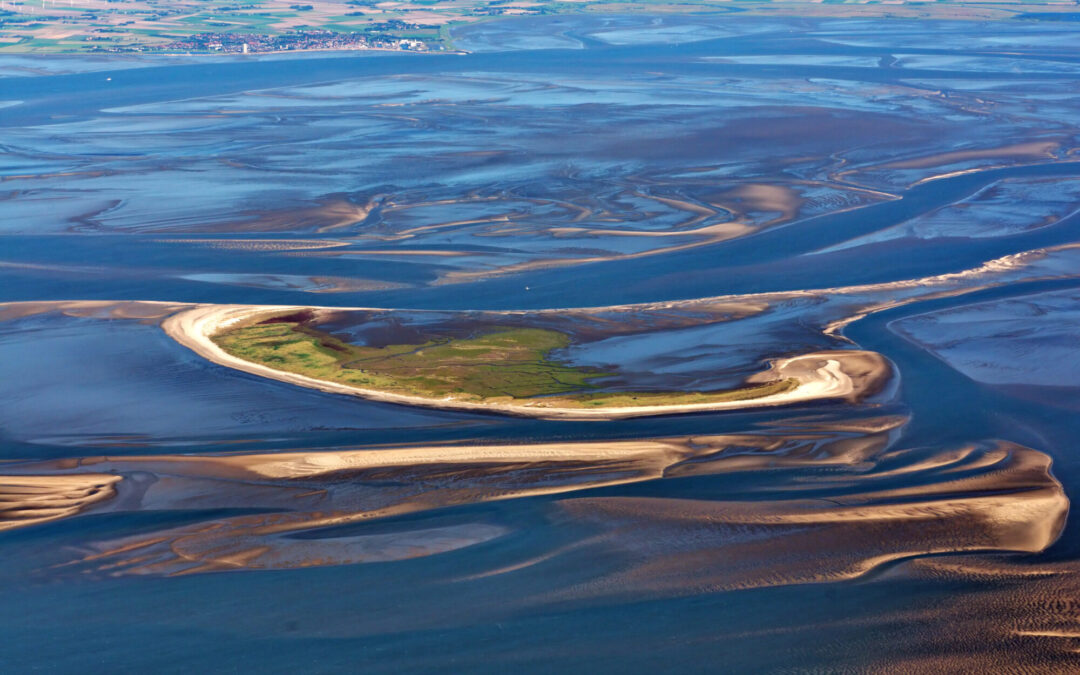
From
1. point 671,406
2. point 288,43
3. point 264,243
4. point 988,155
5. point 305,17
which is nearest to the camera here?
point 671,406

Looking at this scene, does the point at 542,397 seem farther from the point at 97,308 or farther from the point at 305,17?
the point at 305,17

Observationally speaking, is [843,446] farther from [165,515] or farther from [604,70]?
[604,70]

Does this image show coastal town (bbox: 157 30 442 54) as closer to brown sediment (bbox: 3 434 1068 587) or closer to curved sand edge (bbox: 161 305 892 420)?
curved sand edge (bbox: 161 305 892 420)

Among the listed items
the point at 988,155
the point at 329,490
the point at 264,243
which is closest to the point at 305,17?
the point at 988,155

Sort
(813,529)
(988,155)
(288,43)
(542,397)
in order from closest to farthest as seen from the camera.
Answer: (813,529) < (542,397) < (988,155) < (288,43)

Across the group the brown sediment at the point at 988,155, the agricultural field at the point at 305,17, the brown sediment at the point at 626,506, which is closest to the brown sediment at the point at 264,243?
the brown sediment at the point at 626,506

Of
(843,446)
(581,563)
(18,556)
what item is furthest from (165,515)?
(843,446)
